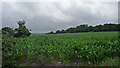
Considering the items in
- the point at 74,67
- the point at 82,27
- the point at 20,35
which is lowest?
the point at 74,67

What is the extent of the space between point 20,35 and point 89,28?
28.0ft

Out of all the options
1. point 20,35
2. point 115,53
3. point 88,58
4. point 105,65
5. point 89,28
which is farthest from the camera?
point 89,28

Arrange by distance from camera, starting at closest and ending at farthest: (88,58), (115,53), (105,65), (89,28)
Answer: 1. (105,65)
2. (88,58)
3. (115,53)
4. (89,28)

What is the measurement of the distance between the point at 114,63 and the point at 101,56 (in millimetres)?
629

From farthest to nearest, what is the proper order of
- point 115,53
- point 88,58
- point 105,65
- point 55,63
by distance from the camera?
1. point 115,53
2. point 88,58
3. point 55,63
4. point 105,65

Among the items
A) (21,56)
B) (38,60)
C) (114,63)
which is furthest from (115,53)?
(21,56)

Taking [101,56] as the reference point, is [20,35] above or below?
above

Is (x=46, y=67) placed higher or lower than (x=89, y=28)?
lower

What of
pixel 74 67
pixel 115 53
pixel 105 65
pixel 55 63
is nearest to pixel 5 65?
pixel 55 63

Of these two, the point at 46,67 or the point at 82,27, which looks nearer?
the point at 46,67

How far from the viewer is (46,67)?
2963 mm

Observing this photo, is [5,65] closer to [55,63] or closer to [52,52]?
[55,63]

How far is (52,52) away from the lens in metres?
3.96

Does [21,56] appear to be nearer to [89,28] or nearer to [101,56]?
[101,56]
